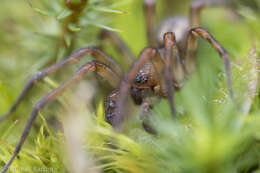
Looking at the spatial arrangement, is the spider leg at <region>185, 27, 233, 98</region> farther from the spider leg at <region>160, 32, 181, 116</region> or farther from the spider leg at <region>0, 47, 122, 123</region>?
the spider leg at <region>0, 47, 122, 123</region>

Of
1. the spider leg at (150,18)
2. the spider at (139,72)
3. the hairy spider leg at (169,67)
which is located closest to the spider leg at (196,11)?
the spider at (139,72)

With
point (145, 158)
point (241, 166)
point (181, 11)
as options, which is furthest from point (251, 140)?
point (181, 11)

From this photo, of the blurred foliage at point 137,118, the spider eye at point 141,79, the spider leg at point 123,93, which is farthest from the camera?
the spider eye at point 141,79

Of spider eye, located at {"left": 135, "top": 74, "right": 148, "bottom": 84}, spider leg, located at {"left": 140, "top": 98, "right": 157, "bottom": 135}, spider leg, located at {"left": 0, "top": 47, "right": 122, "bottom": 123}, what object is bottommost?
spider leg, located at {"left": 140, "top": 98, "right": 157, "bottom": 135}

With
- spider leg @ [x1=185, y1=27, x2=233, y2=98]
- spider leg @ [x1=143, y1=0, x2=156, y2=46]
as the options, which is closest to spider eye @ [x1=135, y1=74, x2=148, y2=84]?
spider leg @ [x1=185, y1=27, x2=233, y2=98]

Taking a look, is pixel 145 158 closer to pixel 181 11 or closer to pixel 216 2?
pixel 216 2

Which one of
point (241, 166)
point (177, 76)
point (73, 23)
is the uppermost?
point (73, 23)

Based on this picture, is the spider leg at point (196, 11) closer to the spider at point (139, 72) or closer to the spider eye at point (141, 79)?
the spider at point (139, 72)

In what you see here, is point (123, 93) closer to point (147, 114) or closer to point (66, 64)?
point (147, 114)
